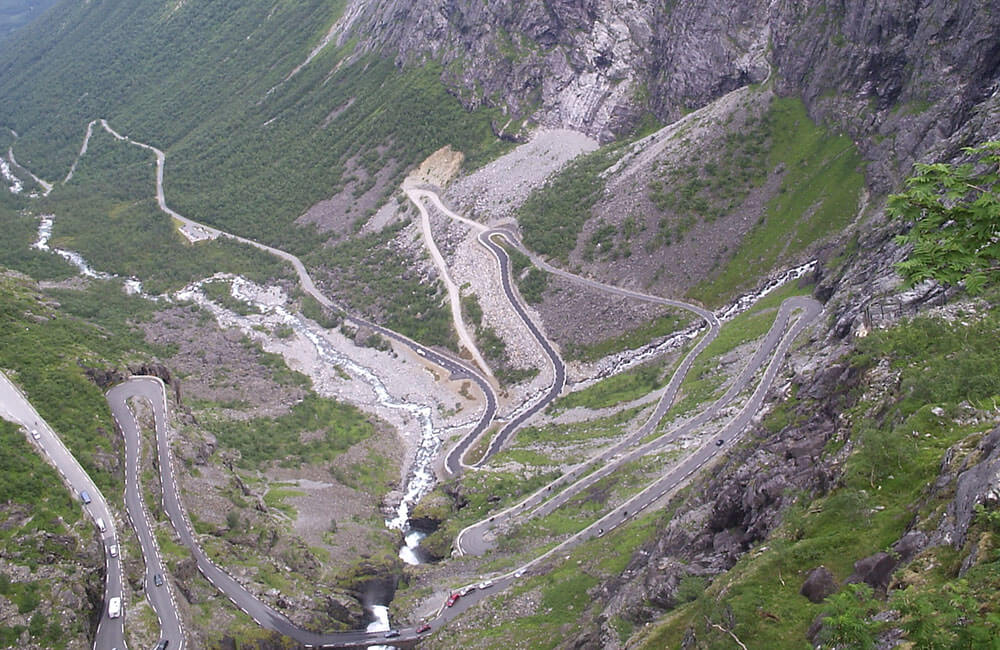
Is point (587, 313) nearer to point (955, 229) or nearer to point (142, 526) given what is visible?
point (142, 526)

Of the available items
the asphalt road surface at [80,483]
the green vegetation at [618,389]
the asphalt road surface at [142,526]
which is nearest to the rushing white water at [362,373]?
the green vegetation at [618,389]

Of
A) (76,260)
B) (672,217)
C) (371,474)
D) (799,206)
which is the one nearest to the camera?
(371,474)

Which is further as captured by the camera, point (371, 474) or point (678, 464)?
point (371, 474)

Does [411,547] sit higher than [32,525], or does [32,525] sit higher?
[32,525]

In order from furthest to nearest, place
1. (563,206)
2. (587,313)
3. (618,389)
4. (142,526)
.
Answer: (563,206), (587,313), (618,389), (142,526)

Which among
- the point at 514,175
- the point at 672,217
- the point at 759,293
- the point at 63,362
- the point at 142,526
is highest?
the point at 514,175

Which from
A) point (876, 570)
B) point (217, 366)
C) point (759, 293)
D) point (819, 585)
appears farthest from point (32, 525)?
point (759, 293)

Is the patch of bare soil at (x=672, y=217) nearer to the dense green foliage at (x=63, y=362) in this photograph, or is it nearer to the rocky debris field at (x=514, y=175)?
the rocky debris field at (x=514, y=175)
